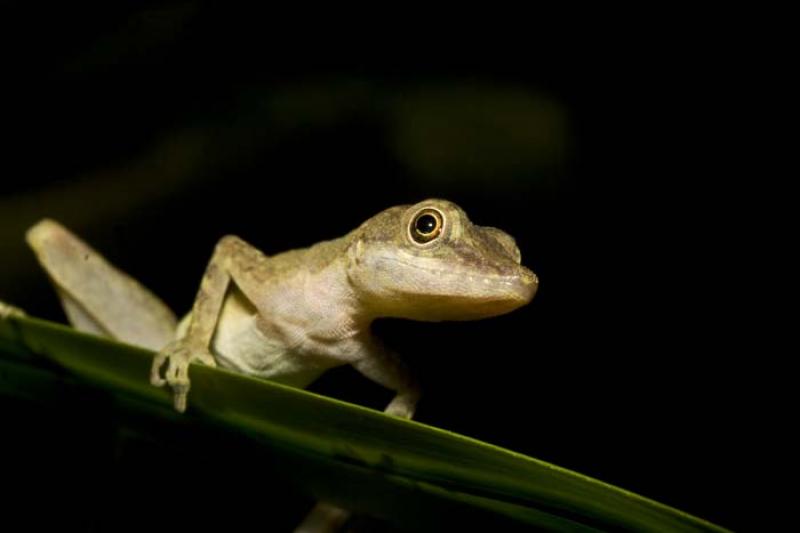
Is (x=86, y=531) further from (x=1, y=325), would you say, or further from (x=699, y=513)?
(x=699, y=513)

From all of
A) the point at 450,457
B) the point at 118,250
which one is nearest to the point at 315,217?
the point at 118,250

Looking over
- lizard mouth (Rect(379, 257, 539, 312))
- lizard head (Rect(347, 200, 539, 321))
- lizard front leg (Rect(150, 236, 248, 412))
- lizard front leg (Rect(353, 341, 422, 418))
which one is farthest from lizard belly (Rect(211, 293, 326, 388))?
lizard mouth (Rect(379, 257, 539, 312))

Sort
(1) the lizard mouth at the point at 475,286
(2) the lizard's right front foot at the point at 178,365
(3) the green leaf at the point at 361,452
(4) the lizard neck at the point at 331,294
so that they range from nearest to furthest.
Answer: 1. (3) the green leaf at the point at 361,452
2. (2) the lizard's right front foot at the point at 178,365
3. (1) the lizard mouth at the point at 475,286
4. (4) the lizard neck at the point at 331,294

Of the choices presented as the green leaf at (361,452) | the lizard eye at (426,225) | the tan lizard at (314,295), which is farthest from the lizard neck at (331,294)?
the green leaf at (361,452)

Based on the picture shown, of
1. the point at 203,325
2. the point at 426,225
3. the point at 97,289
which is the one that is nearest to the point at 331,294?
the point at 203,325

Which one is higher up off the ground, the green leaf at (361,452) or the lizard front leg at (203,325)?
the green leaf at (361,452)

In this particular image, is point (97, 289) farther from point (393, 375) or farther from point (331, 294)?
point (393, 375)

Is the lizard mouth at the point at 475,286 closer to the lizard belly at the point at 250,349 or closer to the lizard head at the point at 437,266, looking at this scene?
the lizard head at the point at 437,266
